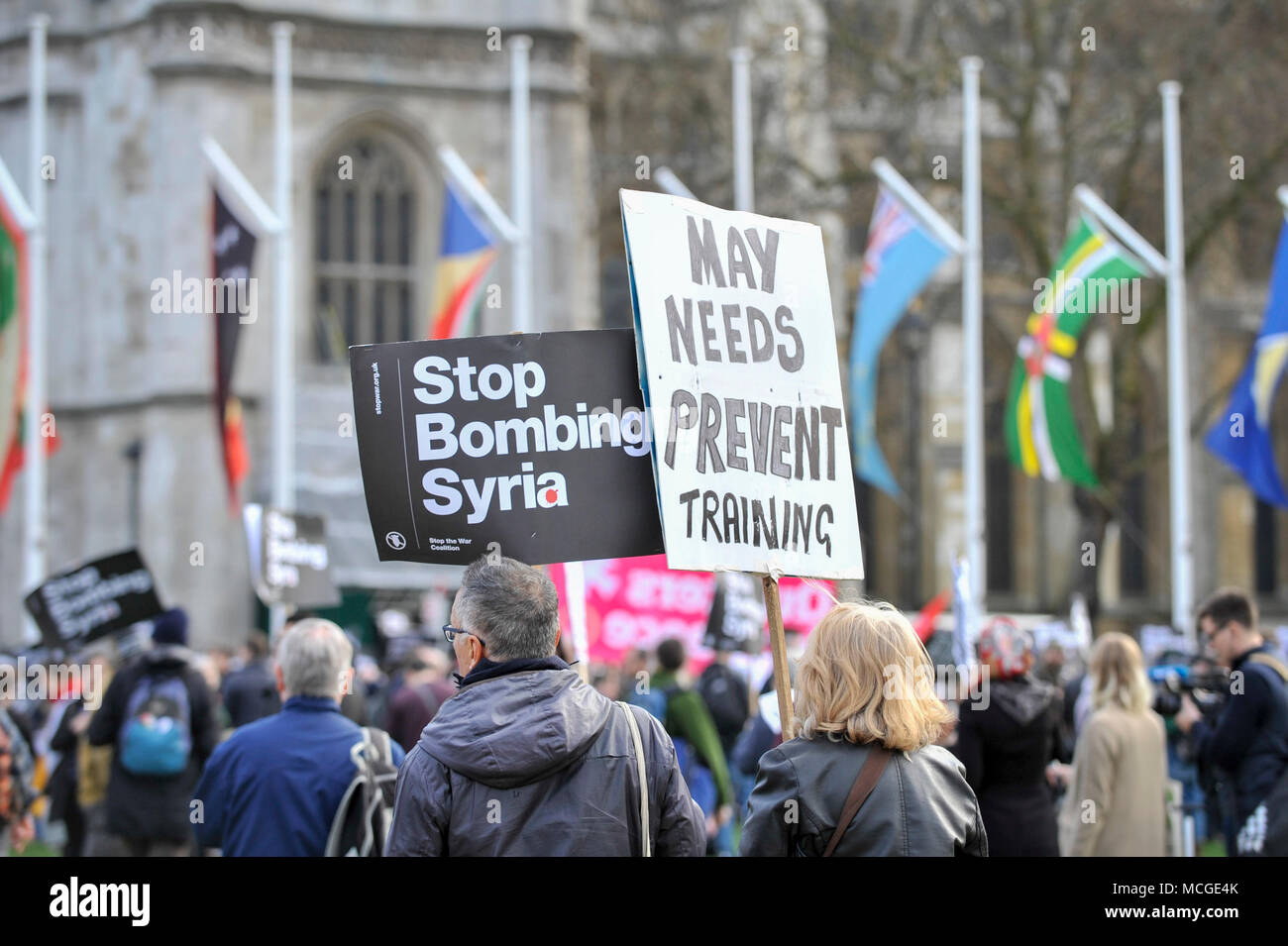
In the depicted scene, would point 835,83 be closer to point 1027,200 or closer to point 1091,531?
point 1027,200

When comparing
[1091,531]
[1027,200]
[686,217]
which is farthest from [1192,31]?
[686,217]

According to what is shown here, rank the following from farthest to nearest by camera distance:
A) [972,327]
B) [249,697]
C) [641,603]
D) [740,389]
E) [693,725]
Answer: [972,327], [641,603], [693,725], [249,697], [740,389]

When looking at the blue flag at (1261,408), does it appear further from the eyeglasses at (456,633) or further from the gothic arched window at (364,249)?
the gothic arched window at (364,249)

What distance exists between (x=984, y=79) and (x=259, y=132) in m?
10.5

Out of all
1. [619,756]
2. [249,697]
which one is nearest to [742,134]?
[249,697]

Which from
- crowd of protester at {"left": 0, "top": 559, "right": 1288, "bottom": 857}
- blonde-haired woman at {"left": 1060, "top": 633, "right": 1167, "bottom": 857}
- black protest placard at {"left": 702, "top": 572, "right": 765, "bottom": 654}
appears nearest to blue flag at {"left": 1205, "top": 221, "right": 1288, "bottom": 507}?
black protest placard at {"left": 702, "top": 572, "right": 765, "bottom": 654}

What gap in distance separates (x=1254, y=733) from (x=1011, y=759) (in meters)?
1.16

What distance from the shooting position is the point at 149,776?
9570mm

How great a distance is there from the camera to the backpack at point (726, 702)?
13117 millimetres

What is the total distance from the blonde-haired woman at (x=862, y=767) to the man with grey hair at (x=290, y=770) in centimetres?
192

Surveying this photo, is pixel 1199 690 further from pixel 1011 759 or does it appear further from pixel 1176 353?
pixel 1176 353

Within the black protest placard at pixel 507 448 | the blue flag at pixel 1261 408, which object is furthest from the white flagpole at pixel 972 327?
the black protest placard at pixel 507 448
